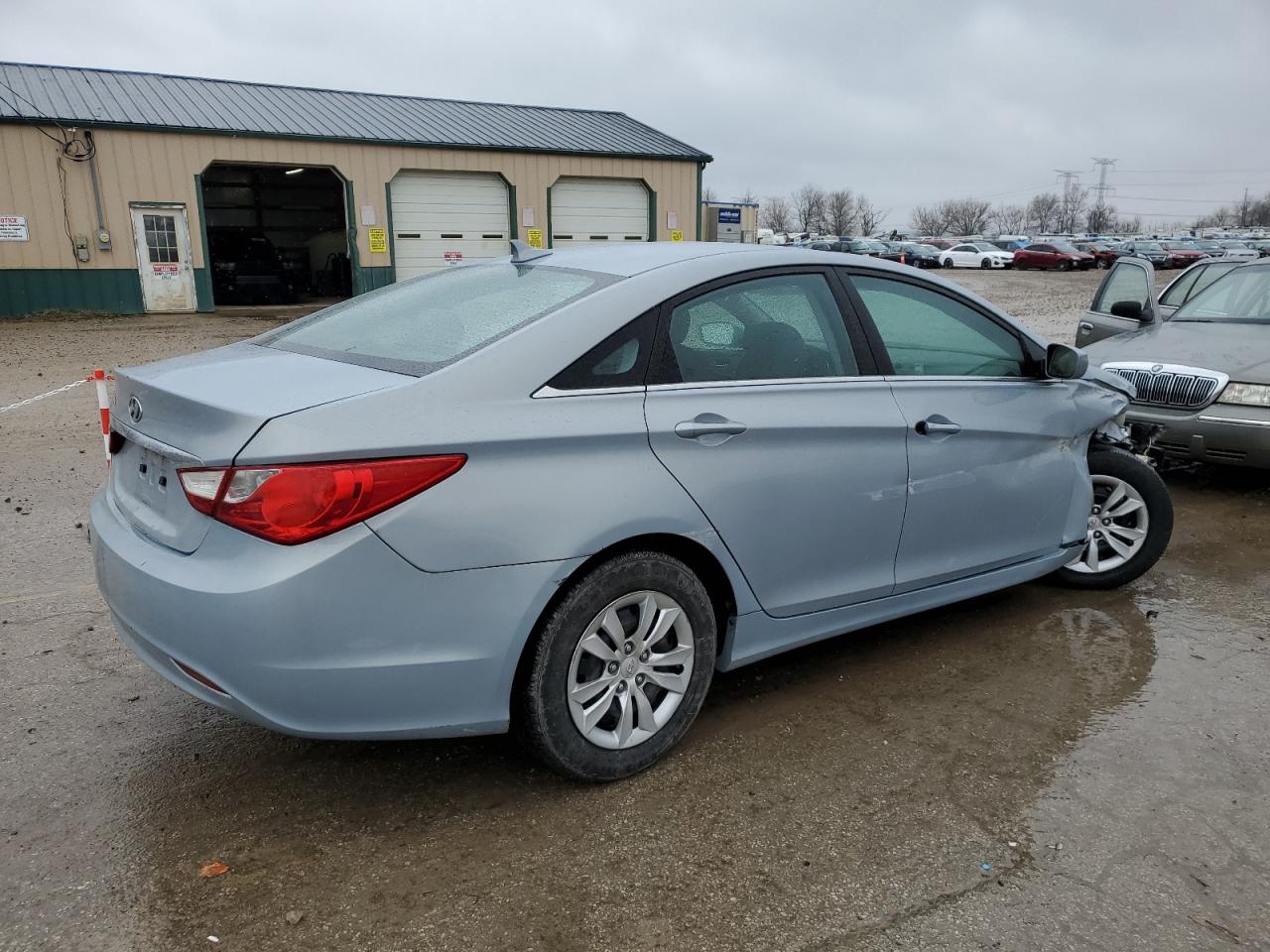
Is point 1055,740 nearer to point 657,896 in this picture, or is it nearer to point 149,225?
point 657,896

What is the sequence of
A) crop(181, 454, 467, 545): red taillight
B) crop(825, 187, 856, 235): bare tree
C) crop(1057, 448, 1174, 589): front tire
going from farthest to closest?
crop(825, 187, 856, 235): bare tree, crop(1057, 448, 1174, 589): front tire, crop(181, 454, 467, 545): red taillight

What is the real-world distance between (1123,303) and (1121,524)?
10.0 ft

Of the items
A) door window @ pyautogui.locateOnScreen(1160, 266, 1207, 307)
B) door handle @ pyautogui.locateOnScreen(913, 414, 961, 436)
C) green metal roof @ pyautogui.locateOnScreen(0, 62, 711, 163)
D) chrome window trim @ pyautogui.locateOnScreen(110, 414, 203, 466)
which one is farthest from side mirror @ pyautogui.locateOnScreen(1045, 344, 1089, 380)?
green metal roof @ pyautogui.locateOnScreen(0, 62, 711, 163)

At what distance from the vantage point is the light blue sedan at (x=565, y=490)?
244 centimetres

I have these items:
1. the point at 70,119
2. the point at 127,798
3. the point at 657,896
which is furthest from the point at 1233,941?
the point at 70,119

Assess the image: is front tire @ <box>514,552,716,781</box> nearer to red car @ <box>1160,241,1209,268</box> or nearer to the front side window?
the front side window

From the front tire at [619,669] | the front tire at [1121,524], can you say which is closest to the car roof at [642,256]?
the front tire at [619,669]

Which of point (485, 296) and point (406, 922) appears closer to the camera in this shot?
point (406, 922)

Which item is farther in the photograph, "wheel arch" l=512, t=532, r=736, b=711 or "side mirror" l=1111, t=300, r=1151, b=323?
"side mirror" l=1111, t=300, r=1151, b=323

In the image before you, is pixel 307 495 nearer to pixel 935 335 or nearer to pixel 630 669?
pixel 630 669

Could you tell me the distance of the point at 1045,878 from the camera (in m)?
2.56

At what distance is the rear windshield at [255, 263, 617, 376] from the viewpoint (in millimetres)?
2896

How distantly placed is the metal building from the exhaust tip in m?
19.3

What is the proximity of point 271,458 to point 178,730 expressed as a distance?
57.3 inches
